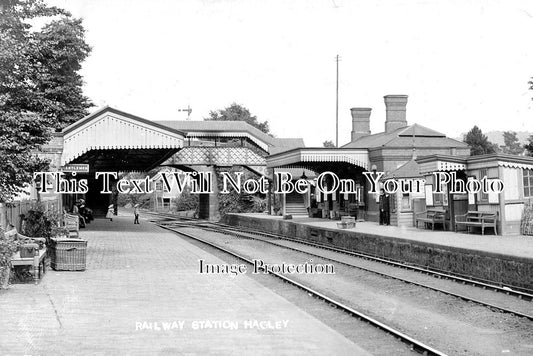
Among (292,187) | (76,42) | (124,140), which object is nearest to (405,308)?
(124,140)

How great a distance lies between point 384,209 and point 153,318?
22422mm

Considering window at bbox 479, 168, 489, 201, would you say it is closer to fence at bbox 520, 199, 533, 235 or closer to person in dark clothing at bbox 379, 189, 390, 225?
fence at bbox 520, 199, 533, 235

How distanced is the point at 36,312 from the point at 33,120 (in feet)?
17.9

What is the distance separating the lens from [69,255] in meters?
14.4

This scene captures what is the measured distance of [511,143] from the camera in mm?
110312

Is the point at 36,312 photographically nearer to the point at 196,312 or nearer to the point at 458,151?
the point at 196,312

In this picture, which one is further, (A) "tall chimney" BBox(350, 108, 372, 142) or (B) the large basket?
(A) "tall chimney" BBox(350, 108, 372, 142)

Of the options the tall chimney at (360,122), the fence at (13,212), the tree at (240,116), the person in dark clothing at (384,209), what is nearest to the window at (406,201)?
the person in dark clothing at (384,209)

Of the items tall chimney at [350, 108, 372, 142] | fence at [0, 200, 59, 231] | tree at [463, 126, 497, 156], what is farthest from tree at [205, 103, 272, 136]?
fence at [0, 200, 59, 231]

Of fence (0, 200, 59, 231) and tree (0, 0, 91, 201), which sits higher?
tree (0, 0, 91, 201)

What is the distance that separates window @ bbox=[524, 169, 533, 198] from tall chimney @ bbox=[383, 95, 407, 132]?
869 inches

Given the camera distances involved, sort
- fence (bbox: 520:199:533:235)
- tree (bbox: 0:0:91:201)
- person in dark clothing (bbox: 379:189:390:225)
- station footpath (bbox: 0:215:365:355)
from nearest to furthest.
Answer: station footpath (bbox: 0:215:365:355) → tree (bbox: 0:0:91:201) → fence (bbox: 520:199:533:235) → person in dark clothing (bbox: 379:189:390:225)

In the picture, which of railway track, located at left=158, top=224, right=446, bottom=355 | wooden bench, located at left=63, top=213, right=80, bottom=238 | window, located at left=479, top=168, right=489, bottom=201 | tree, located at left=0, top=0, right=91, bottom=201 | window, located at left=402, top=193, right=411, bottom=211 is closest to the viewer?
railway track, located at left=158, top=224, right=446, bottom=355

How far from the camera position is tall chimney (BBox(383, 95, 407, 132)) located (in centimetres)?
4381
